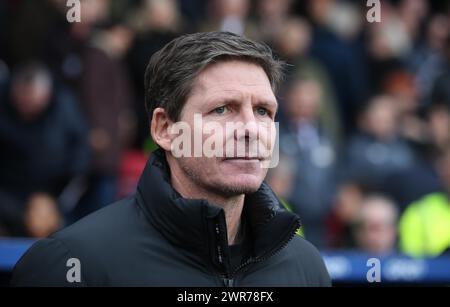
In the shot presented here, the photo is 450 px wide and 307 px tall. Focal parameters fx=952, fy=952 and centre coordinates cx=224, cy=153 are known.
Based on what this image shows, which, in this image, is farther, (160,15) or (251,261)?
(160,15)

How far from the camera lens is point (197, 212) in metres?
2.85

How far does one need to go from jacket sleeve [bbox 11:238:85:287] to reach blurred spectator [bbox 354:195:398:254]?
5.15 m

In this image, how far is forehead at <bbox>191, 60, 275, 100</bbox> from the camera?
2984mm

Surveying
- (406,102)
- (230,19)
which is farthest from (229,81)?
(406,102)

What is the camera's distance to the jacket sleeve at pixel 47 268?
2.79 meters

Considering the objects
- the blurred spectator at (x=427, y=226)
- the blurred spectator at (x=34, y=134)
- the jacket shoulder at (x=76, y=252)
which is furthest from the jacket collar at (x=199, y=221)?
the blurred spectator at (x=427, y=226)

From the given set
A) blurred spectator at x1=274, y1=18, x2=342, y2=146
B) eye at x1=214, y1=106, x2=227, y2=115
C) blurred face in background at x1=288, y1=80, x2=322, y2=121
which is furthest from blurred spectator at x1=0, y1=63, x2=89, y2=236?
eye at x1=214, y1=106, x2=227, y2=115

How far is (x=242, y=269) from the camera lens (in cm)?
298

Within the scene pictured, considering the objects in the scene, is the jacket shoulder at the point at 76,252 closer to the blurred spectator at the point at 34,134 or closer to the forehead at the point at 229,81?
the forehead at the point at 229,81

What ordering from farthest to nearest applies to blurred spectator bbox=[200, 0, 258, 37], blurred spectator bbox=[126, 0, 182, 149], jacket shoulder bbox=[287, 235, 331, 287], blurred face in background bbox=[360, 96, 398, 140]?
1. blurred face in background bbox=[360, 96, 398, 140]
2. blurred spectator bbox=[200, 0, 258, 37]
3. blurred spectator bbox=[126, 0, 182, 149]
4. jacket shoulder bbox=[287, 235, 331, 287]

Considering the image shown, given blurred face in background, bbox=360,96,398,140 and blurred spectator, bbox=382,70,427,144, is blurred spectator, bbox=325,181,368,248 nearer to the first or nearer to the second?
blurred face in background, bbox=360,96,398,140

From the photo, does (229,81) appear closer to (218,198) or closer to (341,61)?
(218,198)

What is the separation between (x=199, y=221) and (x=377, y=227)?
5233 millimetres

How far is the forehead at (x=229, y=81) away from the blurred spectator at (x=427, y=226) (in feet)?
16.4
